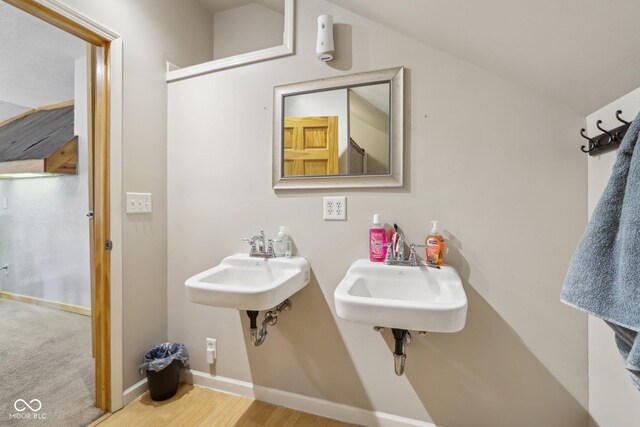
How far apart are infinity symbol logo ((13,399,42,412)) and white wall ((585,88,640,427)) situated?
2584 millimetres

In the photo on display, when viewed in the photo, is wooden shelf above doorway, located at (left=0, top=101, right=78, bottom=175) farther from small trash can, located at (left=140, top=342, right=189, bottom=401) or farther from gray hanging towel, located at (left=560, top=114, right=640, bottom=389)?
gray hanging towel, located at (left=560, top=114, right=640, bottom=389)

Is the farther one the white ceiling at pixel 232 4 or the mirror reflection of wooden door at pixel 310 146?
the white ceiling at pixel 232 4

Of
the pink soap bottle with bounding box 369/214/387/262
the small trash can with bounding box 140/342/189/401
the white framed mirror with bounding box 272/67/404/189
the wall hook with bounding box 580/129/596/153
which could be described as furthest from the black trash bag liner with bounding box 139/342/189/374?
the wall hook with bounding box 580/129/596/153

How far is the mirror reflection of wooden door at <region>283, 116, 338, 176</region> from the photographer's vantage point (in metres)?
1.43

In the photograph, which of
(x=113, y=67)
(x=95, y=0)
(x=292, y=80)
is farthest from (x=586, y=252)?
(x=95, y=0)

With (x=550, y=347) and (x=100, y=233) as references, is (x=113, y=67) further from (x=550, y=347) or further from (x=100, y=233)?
(x=550, y=347)

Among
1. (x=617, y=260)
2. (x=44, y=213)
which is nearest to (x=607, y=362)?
(x=617, y=260)

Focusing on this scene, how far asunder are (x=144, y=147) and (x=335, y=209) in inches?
46.7

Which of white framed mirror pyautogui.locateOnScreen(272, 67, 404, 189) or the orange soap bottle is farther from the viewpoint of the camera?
white framed mirror pyautogui.locateOnScreen(272, 67, 404, 189)

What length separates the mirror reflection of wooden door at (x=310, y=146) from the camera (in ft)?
4.71

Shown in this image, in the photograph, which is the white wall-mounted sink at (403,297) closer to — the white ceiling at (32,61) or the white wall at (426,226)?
the white wall at (426,226)

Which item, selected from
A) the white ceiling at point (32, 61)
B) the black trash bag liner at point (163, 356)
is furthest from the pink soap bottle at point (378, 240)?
the white ceiling at point (32, 61)

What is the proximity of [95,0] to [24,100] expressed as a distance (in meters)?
2.73

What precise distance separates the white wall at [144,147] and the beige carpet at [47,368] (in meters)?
0.30
